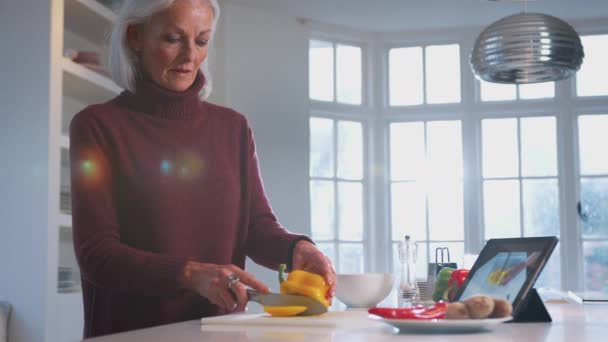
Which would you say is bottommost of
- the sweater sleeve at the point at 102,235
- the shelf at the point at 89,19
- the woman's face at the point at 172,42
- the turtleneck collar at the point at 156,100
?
the sweater sleeve at the point at 102,235

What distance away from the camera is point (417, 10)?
6.16 metres

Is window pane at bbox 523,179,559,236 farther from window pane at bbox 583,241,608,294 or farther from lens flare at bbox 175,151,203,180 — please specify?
lens flare at bbox 175,151,203,180

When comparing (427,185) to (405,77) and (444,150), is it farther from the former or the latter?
(405,77)

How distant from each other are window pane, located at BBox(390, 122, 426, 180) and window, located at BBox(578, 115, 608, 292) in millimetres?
1204

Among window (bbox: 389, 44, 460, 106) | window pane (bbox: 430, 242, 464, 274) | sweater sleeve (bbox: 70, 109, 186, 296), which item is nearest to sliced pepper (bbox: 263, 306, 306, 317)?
sweater sleeve (bbox: 70, 109, 186, 296)

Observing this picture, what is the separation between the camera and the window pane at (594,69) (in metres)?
6.58

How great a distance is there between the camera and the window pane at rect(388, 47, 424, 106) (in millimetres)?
6848

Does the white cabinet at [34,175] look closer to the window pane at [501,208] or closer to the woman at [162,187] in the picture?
the woman at [162,187]

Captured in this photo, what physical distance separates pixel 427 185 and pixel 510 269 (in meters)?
5.25

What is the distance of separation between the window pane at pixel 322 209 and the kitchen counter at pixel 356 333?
15.9 ft

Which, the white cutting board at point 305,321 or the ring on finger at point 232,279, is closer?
the white cutting board at point 305,321

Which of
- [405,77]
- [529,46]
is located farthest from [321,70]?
[529,46]

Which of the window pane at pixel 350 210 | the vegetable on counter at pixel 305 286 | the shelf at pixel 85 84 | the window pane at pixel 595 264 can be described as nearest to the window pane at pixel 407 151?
the window pane at pixel 350 210

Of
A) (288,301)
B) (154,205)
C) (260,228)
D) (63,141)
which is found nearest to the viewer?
(288,301)
